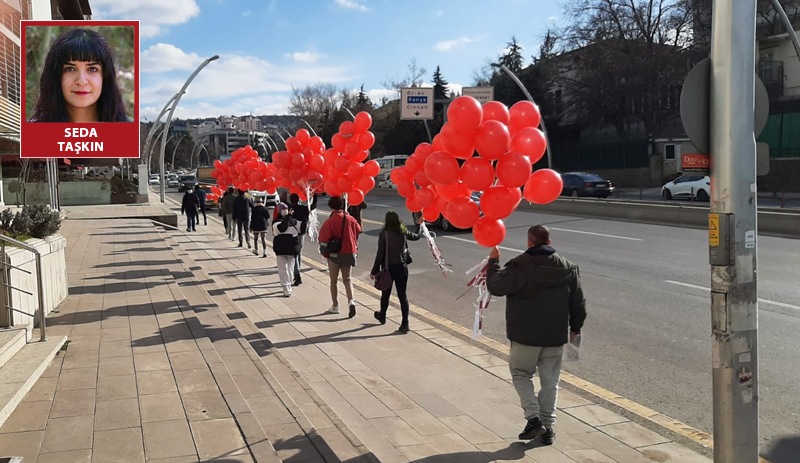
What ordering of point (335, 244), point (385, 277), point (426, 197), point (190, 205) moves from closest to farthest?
point (426, 197) < point (385, 277) < point (335, 244) < point (190, 205)

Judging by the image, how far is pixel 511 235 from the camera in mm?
19703

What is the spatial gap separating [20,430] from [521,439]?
3523mm

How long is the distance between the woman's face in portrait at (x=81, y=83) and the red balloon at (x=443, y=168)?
2697 millimetres

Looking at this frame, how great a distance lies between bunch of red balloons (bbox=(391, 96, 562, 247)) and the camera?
17.3 feet

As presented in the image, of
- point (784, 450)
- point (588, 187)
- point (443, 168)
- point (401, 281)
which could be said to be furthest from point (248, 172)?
point (588, 187)

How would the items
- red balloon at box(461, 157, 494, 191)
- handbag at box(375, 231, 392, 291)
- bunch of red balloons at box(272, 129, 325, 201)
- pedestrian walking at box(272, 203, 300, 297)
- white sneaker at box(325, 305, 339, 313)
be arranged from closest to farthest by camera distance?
red balloon at box(461, 157, 494, 191) < handbag at box(375, 231, 392, 291) < white sneaker at box(325, 305, 339, 313) < pedestrian walking at box(272, 203, 300, 297) < bunch of red balloons at box(272, 129, 325, 201)

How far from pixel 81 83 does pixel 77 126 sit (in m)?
0.35

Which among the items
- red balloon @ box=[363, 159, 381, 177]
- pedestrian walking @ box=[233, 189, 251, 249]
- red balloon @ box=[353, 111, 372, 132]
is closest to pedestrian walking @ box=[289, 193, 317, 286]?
red balloon @ box=[363, 159, 381, 177]

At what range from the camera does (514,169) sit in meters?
5.27

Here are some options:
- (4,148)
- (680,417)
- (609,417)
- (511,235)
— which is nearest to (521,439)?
(609,417)

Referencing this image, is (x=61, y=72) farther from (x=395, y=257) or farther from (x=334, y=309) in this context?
(x=334, y=309)

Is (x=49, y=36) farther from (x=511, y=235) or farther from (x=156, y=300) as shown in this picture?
(x=511, y=235)

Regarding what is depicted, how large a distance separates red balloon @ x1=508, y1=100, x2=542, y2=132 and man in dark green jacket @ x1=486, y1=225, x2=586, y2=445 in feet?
3.44

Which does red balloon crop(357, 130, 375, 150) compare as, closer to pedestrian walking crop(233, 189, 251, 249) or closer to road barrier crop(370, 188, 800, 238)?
pedestrian walking crop(233, 189, 251, 249)
